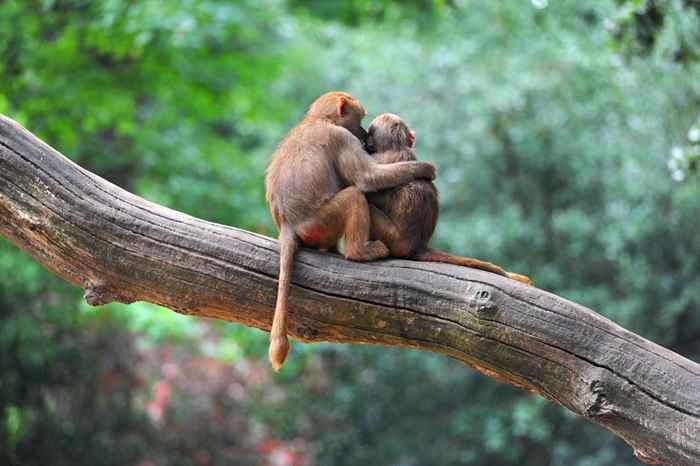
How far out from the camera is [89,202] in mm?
3658

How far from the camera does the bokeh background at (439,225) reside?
8180mm

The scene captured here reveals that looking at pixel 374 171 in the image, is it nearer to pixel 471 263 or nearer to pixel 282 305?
pixel 471 263

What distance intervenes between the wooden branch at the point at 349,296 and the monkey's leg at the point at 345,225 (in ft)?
0.27

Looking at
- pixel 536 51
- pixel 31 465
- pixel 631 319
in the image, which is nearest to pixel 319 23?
pixel 536 51

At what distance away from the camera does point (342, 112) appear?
410cm

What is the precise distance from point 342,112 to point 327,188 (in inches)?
20.3

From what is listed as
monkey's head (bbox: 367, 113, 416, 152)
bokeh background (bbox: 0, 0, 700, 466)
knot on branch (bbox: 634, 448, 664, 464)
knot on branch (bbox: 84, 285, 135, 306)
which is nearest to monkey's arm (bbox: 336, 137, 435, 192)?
monkey's head (bbox: 367, 113, 416, 152)

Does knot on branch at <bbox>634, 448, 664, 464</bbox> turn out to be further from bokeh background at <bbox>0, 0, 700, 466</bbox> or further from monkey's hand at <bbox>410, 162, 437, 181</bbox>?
bokeh background at <bbox>0, 0, 700, 466</bbox>

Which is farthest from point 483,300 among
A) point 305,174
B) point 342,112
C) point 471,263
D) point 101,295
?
point 101,295

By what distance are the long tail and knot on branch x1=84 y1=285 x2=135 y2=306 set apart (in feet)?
2.46

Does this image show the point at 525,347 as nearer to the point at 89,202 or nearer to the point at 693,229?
the point at 89,202

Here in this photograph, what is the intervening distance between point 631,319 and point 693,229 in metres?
1.23

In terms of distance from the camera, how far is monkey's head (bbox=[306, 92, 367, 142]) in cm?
411

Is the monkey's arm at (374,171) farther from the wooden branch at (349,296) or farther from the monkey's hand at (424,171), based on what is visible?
the wooden branch at (349,296)
